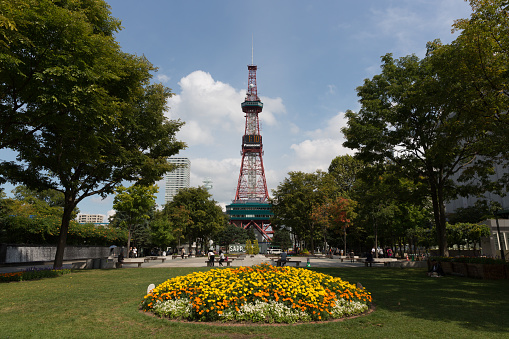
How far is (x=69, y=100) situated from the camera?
1161cm

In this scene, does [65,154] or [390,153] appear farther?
[390,153]

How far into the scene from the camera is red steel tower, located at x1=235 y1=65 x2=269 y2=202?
360 feet

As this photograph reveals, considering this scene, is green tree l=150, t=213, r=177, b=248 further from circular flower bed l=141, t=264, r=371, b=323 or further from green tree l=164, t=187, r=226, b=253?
circular flower bed l=141, t=264, r=371, b=323

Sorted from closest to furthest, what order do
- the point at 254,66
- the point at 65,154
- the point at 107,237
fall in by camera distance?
the point at 65,154 → the point at 107,237 → the point at 254,66

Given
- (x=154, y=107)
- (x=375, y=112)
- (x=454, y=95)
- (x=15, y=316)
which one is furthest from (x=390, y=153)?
(x=15, y=316)

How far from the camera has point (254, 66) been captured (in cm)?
11656

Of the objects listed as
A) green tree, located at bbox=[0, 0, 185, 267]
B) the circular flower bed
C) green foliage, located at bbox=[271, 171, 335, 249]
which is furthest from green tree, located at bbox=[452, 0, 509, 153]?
green foliage, located at bbox=[271, 171, 335, 249]

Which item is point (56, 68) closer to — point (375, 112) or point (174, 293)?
point (174, 293)

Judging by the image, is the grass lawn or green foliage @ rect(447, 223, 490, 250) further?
green foliage @ rect(447, 223, 490, 250)

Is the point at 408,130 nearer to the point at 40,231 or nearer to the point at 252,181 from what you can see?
the point at 40,231

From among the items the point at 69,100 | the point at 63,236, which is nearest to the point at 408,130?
the point at 69,100

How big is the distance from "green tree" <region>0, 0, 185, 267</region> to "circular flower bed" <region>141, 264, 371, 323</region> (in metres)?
7.72

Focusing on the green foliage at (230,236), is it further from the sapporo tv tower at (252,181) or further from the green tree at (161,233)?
the green tree at (161,233)

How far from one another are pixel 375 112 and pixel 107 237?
3109 centimetres
